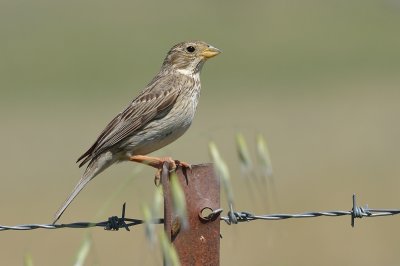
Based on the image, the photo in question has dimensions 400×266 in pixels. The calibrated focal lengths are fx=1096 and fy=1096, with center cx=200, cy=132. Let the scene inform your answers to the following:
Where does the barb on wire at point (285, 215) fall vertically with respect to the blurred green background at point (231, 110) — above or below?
below

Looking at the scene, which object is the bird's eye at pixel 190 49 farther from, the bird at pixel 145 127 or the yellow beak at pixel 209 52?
the bird at pixel 145 127

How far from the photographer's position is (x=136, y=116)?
30.1 feet

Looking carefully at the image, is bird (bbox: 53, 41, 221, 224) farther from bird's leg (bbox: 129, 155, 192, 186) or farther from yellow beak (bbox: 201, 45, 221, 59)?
yellow beak (bbox: 201, 45, 221, 59)

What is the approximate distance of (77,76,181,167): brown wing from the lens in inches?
352

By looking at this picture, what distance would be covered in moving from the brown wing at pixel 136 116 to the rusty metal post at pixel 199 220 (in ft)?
9.68

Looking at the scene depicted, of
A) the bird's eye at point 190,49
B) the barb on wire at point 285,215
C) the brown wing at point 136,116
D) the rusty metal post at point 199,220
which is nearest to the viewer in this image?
the rusty metal post at point 199,220

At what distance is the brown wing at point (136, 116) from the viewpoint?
29.4 feet

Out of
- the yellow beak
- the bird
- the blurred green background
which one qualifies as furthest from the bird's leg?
the yellow beak

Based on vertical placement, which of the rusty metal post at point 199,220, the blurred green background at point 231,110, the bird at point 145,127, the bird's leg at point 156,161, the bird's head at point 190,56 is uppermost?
the blurred green background at point 231,110

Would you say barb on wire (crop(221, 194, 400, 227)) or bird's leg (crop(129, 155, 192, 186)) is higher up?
bird's leg (crop(129, 155, 192, 186))

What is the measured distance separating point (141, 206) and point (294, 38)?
54265 mm

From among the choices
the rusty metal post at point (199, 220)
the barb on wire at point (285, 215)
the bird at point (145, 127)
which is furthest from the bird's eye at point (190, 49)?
the rusty metal post at point (199, 220)

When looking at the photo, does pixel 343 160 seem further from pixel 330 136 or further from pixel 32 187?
pixel 32 187

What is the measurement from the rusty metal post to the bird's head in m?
4.00
